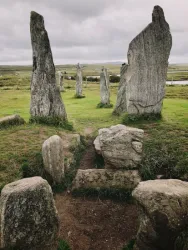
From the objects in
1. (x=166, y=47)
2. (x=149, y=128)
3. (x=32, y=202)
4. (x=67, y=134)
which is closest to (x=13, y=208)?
(x=32, y=202)

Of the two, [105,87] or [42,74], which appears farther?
[105,87]

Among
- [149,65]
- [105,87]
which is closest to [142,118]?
[149,65]

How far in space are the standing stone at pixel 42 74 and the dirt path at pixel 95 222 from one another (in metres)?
7.05

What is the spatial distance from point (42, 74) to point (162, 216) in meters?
11.5

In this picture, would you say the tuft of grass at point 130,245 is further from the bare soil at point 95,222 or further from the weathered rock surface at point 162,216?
the weathered rock surface at point 162,216

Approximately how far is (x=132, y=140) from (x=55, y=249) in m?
5.31

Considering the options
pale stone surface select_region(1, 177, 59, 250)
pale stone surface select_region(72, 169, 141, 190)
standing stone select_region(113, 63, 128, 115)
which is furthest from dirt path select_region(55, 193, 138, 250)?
standing stone select_region(113, 63, 128, 115)

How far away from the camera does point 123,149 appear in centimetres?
1119

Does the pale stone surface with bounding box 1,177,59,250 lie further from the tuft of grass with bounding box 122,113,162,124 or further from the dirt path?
the tuft of grass with bounding box 122,113,162,124

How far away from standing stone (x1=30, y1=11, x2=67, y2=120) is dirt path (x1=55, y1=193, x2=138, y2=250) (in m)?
7.05

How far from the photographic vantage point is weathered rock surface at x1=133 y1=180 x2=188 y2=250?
698cm

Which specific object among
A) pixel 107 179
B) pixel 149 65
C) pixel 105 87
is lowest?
pixel 107 179

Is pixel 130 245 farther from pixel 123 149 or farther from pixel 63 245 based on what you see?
pixel 123 149

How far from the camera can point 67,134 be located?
50.7 feet
